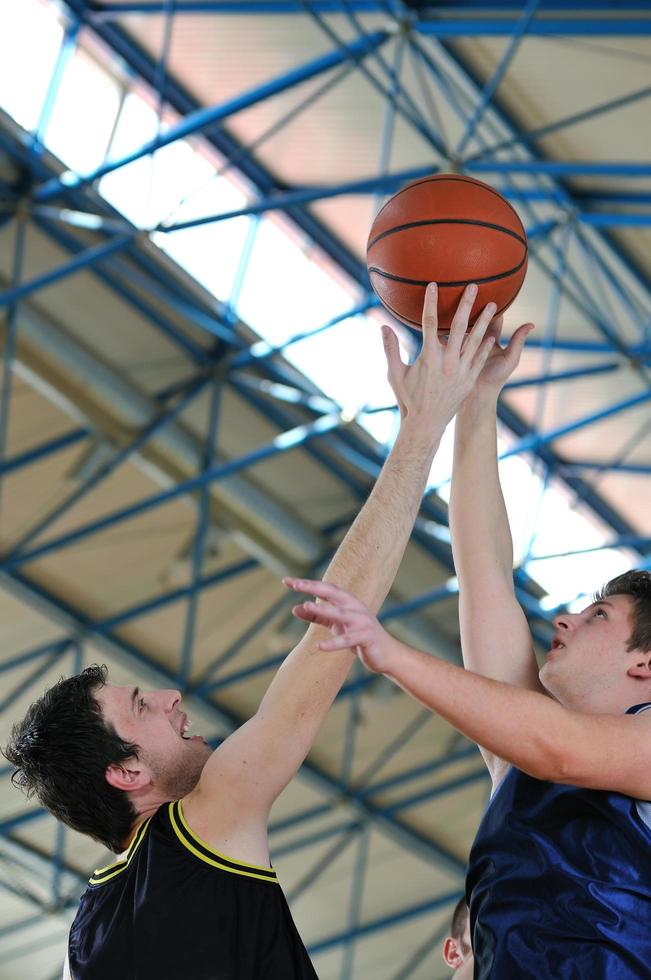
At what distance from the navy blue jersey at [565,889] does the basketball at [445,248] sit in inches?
60.4

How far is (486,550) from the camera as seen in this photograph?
13.1 ft

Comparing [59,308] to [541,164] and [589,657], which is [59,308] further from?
[589,657]

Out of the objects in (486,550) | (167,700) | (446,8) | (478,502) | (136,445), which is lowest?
(167,700)

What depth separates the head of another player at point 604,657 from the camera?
3.47 metres

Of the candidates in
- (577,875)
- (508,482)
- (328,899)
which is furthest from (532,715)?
(328,899)

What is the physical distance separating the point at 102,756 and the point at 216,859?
45cm

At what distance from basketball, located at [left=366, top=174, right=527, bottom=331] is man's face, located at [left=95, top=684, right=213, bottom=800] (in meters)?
1.40

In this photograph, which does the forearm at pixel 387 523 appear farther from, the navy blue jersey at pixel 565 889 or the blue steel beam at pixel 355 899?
the blue steel beam at pixel 355 899

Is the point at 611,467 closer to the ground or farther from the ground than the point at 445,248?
farther from the ground

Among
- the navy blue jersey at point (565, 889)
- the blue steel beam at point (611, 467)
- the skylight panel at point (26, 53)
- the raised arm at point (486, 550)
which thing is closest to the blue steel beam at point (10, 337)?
the skylight panel at point (26, 53)

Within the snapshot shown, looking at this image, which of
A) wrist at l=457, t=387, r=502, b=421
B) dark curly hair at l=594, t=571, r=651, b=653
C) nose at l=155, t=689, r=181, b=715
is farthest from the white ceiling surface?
nose at l=155, t=689, r=181, b=715

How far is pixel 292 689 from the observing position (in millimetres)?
3480

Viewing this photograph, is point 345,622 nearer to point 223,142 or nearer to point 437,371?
point 437,371

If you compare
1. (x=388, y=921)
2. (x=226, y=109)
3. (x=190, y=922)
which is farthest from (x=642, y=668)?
(x=388, y=921)
